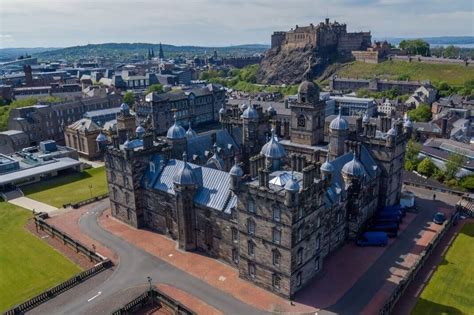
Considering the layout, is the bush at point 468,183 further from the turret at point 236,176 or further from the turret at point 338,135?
the turret at point 236,176

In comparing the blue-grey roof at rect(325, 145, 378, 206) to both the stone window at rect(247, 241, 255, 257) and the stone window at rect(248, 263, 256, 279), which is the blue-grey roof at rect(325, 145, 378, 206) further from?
the stone window at rect(248, 263, 256, 279)

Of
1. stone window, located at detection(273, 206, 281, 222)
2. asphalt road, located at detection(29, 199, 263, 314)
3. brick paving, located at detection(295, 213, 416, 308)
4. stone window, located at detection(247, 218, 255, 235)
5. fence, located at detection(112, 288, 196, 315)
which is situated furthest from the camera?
stone window, located at detection(247, 218, 255, 235)

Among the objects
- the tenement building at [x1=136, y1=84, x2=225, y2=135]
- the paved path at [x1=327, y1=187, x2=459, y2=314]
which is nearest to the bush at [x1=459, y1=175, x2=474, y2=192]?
the paved path at [x1=327, y1=187, x2=459, y2=314]

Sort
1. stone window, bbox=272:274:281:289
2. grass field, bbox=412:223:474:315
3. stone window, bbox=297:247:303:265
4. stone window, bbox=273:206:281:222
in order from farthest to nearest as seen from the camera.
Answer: stone window, bbox=272:274:281:289, stone window, bbox=297:247:303:265, grass field, bbox=412:223:474:315, stone window, bbox=273:206:281:222

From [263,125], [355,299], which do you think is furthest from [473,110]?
[355,299]

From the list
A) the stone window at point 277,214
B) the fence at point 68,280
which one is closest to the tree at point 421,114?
the stone window at point 277,214

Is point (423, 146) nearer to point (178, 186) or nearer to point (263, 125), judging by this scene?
point (263, 125)
